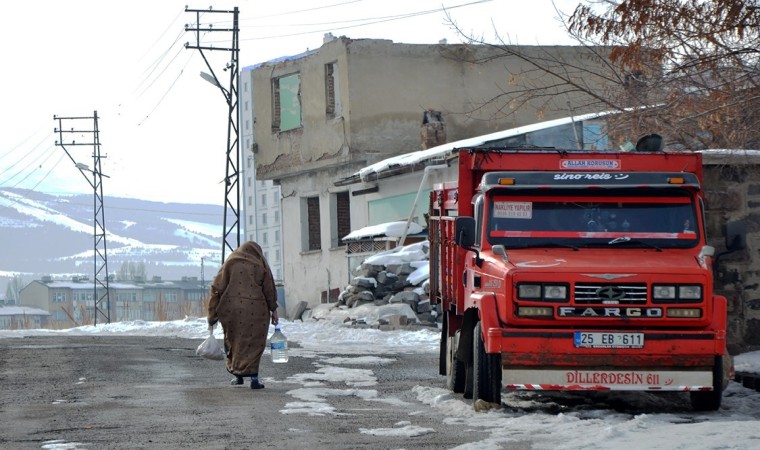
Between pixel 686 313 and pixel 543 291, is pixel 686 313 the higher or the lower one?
the lower one

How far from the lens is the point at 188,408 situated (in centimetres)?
1252

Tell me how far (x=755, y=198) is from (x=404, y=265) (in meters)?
17.3

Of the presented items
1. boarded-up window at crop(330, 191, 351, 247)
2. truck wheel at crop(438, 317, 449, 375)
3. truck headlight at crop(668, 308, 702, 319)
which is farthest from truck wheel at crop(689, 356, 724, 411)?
boarded-up window at crop(330, 191, 351, 247)

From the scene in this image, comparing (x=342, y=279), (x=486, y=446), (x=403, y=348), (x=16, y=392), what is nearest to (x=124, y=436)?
(x=486, y=446)

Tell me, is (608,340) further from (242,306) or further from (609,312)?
(242,306)

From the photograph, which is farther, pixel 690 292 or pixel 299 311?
pixel 299 311

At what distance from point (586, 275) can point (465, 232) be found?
1415mm

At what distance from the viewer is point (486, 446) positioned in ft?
30.8

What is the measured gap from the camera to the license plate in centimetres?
1167

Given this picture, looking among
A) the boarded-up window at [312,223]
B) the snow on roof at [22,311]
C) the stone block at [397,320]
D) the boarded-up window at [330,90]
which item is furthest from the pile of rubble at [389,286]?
the snow on roof at [22,311]

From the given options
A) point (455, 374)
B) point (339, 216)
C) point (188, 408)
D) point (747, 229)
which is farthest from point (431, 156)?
point (188, 408)

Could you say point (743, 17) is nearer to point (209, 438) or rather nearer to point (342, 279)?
point (209, 438)

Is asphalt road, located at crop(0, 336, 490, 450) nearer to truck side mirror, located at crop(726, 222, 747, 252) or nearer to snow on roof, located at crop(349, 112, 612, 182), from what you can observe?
truck side mirror, located at crop(726, 222, 747, 252)

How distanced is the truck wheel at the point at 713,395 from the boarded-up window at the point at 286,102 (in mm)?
34862
